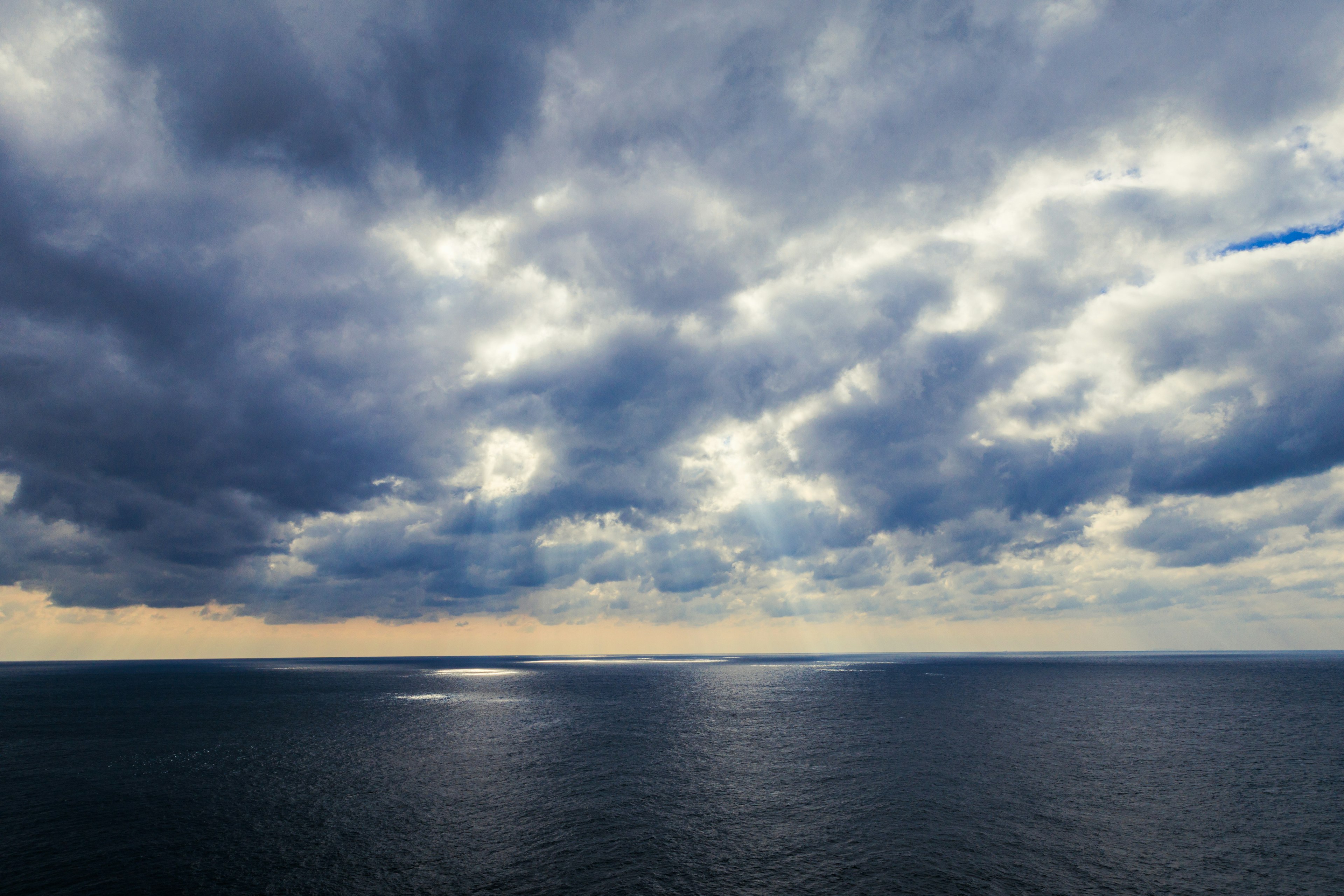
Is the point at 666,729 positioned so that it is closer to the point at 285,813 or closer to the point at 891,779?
the point at 891,779

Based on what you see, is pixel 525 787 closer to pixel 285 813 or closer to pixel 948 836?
pixel 285 813

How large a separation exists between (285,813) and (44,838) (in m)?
15.1

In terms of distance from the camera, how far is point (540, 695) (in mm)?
169250

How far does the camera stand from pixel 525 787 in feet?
207

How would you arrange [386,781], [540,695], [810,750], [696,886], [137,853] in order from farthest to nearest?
1. [540,695]
2. [810,750]
3. [386,781]
4. [137,853]
5. [696,886]

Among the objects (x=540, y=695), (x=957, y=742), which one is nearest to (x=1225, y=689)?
(x=957, y=742)

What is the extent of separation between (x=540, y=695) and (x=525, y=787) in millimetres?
112547

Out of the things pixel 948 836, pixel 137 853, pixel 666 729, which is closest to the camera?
pixel 137 853

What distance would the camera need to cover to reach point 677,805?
186 feet

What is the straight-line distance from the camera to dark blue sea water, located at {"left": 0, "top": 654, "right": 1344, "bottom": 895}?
134ft

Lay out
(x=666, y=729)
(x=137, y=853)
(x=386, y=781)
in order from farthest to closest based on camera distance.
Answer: (x=666, y=729)
(x=386, y=781)
(x=137, y=853)

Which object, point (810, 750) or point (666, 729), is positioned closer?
point (810, 750)

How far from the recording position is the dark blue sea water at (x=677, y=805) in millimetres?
40719

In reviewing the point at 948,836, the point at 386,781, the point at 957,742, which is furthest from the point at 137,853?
the point at 957,742
